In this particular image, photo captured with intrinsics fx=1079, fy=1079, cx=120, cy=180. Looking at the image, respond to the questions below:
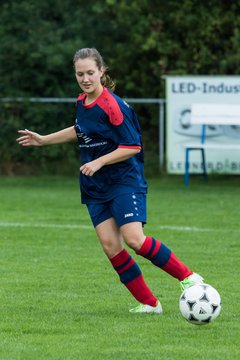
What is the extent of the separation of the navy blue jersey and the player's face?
0.13 metres

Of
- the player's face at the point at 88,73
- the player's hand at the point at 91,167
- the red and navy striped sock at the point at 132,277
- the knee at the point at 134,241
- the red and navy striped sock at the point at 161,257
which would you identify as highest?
the player's face at the point at 88,73

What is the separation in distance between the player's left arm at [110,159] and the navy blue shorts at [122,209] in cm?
27

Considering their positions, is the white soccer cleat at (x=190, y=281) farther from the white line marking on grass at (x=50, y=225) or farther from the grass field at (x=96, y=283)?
the white line marking on grass at (x=50, y=225)

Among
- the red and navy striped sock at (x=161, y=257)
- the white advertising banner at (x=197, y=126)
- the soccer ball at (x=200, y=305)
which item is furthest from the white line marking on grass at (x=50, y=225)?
the white advertising banner at (x=197, y=126)

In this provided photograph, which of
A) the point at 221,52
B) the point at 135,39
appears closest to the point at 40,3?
the point at 135,39

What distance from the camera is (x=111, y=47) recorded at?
68.6 feet

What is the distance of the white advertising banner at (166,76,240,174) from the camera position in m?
18.0

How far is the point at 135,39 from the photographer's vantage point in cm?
2030

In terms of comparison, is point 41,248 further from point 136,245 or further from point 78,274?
point 136,245

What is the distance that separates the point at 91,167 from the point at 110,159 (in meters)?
0.15

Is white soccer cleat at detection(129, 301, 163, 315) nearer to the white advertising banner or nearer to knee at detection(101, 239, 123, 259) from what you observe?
knee at detection(101, 239, 123, 259)

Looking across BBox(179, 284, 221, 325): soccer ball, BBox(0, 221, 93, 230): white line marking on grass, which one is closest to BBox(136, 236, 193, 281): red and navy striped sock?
BBox(179, 284, 221, 325): soccer ball

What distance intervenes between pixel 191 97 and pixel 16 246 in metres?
8.08

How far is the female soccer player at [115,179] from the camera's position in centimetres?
685
